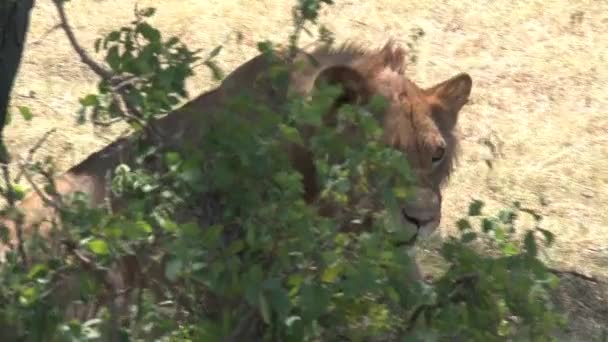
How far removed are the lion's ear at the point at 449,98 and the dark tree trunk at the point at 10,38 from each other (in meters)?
2.08

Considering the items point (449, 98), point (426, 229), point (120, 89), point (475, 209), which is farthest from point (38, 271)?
point (449, 98)

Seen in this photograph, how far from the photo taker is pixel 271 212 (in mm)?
3680

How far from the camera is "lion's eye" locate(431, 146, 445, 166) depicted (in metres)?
5.54

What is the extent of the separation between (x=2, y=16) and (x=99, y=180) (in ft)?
4.42

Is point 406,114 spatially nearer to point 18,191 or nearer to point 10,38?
point 10,38

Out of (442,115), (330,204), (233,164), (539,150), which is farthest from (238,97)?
(539,150)

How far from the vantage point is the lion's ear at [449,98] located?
584 centimetres

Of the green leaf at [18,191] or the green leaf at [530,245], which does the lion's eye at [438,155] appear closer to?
the green leaf at [530,245]

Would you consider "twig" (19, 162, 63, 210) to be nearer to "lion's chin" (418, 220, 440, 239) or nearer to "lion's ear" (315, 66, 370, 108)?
"lion's ear" (315, 66, 370, 108)

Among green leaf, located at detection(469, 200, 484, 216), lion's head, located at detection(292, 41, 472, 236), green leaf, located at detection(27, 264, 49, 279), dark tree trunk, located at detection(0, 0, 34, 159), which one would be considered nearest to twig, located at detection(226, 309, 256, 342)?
green leaf, located at detection(27, 264, 49, 279)

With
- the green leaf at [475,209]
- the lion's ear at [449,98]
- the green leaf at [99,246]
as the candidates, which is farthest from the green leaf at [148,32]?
the lion's ear at [449,98]

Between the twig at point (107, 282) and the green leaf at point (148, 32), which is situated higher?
the green leaf at point (148, 32)

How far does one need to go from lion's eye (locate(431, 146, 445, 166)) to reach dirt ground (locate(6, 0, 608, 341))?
42.7 inches

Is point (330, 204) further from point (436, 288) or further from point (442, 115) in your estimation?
point (442, 115)
